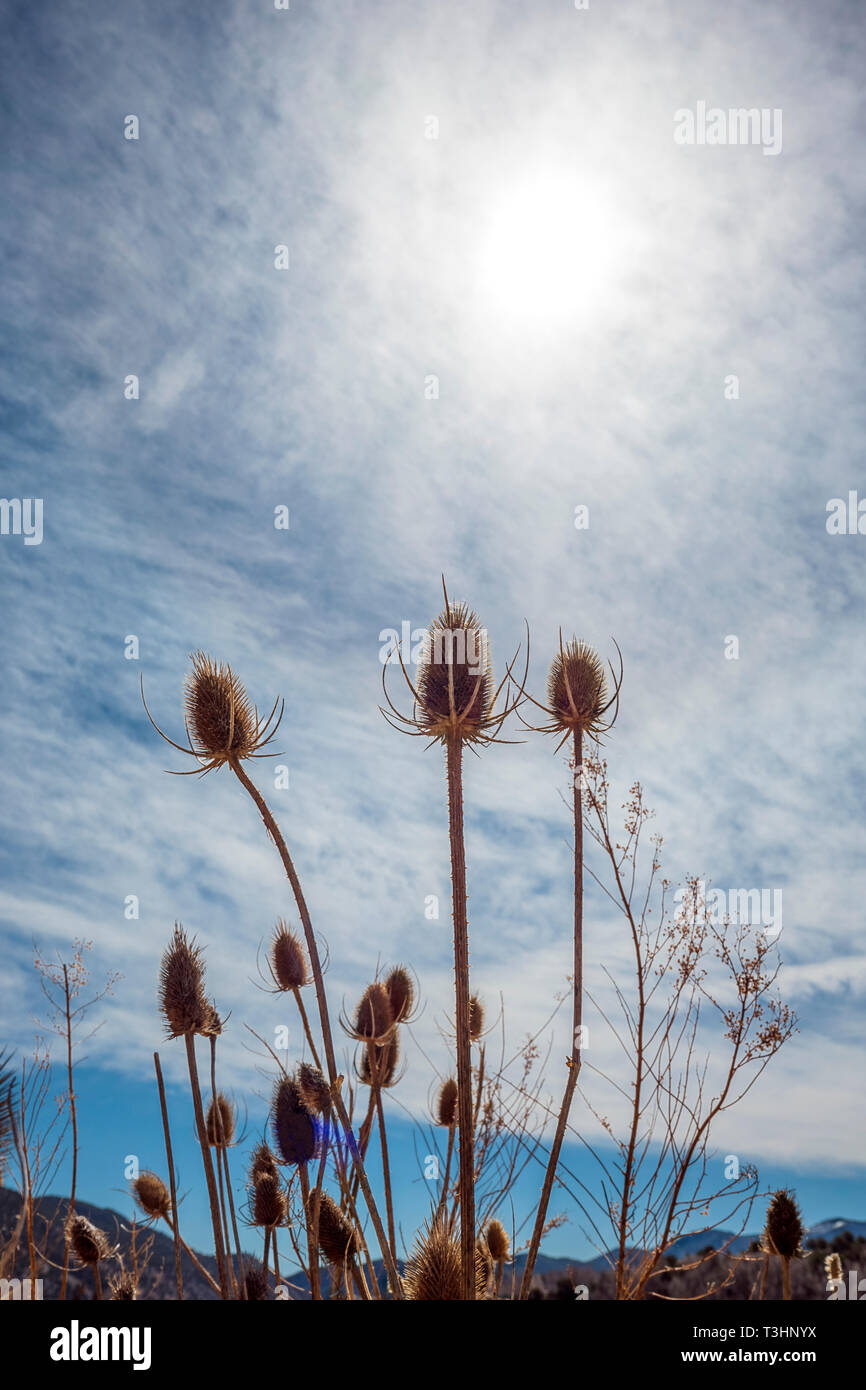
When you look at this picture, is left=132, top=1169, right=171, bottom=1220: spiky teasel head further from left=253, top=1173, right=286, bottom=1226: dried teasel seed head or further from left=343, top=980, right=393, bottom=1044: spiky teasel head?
left=343, top=980, right=393, bottom=1044: spiky teasel head

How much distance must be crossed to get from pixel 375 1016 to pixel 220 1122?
2417mm

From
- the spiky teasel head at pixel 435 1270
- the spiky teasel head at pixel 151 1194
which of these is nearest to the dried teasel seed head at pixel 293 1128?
the spiky teasel head at pixel 435 1270

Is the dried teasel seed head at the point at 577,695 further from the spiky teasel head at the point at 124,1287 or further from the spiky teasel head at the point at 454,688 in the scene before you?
the spiky teasel head at the point at 124,1287

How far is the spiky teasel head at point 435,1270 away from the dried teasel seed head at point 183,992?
11.2 feet

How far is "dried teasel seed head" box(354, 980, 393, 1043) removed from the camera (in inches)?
348

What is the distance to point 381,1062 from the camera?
9031 millimetres

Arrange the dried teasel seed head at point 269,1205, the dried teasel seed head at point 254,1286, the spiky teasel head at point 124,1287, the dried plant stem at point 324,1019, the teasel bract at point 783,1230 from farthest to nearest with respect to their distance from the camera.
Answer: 1. the teasel bract at point 783,1230
2. the spiky teasel head at point 124,1287
3. the dried teasel seed head at point 269,1205
4. the dried teasel seed head at point 254,1286
5. the dried plant stem at point 324,1019

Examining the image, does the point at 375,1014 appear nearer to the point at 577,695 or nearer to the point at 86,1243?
the point at 577,695

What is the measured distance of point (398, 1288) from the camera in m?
6.36

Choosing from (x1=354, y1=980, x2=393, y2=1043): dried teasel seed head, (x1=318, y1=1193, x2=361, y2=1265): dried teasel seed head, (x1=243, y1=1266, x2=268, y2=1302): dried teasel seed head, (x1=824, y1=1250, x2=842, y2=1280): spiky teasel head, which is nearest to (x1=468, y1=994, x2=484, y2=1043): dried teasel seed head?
(x1=354, y1=980, x2=393, y2=1043): dried teasel seed head

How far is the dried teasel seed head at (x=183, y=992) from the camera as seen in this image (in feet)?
29.7
